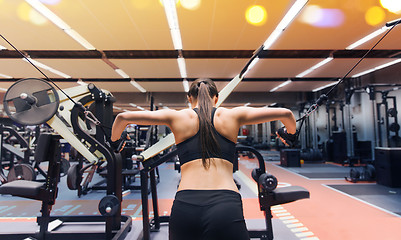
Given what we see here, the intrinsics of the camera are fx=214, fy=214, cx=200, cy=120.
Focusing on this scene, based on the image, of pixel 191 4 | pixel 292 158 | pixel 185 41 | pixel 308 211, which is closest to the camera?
pixel 308 211

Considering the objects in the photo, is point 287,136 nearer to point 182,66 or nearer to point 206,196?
point 206,196

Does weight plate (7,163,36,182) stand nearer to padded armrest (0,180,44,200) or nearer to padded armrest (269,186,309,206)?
padded armrest (0,180,44,200)

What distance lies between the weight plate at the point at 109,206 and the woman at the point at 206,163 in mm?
1165

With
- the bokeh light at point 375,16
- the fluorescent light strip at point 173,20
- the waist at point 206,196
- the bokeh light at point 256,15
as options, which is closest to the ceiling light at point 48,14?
the fluorescent light strip at point 173,20

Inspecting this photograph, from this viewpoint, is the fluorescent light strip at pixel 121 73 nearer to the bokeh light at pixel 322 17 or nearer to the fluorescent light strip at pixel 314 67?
the bokeh light at pixel 322 17

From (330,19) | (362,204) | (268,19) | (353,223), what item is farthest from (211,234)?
(330,19)

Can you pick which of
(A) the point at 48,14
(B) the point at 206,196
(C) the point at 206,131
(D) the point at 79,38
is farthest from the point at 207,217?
(D) the point at 79,38

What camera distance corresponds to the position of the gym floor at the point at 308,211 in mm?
2461

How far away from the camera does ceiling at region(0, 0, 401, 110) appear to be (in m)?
3.68

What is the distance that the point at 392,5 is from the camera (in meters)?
3.64

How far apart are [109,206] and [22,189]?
87 centimetres

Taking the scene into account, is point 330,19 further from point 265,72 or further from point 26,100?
point 26,100

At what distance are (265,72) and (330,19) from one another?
3.41 metres

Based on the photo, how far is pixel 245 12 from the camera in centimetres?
380
